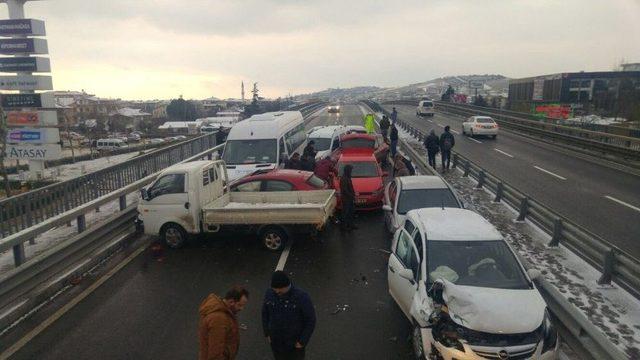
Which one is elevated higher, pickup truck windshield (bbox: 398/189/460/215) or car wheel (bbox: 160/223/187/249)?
→ pickup truck windshield (bbox: 398/189/460/215)

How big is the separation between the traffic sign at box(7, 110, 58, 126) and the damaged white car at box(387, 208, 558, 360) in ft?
88.3

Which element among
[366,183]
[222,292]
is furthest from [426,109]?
[222,292]

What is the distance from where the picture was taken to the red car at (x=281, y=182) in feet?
39.1

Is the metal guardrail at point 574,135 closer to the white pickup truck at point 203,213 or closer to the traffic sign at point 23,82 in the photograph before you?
the white pickup truck at point 203,213

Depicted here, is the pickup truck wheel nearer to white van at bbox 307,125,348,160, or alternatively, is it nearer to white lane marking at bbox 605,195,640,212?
white van at bbox 307,125,348,160

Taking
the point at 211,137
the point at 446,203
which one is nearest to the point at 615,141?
the point at 446,203

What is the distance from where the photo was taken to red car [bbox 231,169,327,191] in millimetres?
11930

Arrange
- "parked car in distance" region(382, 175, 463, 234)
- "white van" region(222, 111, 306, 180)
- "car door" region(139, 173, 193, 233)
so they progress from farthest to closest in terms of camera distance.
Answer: "white van" region(222, 111, 306, 180) < "parked car in distance" region(382, 175, 463, 234) < "car door" region(139, 173, 193, 233)

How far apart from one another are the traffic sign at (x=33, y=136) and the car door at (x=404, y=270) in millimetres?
26848

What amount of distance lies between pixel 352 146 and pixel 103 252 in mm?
11707

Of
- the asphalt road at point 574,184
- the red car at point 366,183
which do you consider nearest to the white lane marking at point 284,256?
the red car at point 366,183

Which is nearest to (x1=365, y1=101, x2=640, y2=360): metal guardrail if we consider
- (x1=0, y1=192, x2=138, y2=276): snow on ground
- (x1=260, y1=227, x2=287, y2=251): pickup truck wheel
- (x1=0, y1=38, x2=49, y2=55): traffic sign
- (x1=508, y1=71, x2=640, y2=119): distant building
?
(x1=260, y1=227, x2=287, y2=251): pickup truck wheel

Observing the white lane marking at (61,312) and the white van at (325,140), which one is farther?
the white van at (325,140)

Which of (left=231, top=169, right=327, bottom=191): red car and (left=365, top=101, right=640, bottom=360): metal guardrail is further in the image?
(left=231, top=169, right=327, bottom=191): red car
